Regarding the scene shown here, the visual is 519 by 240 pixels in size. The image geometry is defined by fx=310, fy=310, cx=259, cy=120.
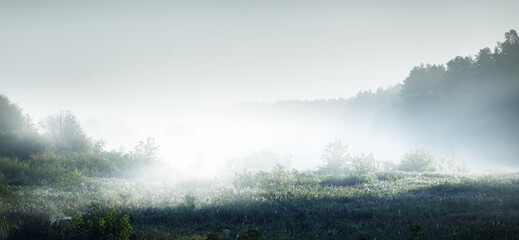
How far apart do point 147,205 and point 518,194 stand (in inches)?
487

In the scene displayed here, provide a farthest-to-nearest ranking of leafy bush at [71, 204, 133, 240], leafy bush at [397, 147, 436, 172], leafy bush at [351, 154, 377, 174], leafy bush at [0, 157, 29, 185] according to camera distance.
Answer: leafy bush at [397, 147, 436, 172]
leafy bush at [351, 154, 377, 174]
leafy bush at [0, 157, 29, 185]
leafy bush at [71, 204, 133, 240]

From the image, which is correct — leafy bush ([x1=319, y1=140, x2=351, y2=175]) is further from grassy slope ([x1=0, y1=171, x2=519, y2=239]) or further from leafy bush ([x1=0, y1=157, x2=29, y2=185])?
leafy bush ([x1=0, y1=157, x2=29, y2=185])

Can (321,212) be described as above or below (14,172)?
below

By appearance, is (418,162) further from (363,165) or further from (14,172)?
(14,172)

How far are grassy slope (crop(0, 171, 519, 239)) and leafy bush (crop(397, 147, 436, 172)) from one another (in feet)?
36.1

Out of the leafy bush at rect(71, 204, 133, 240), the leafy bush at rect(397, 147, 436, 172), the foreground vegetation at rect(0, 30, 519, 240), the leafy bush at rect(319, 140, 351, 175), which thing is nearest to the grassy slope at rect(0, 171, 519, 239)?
the foreground vegetation at rect(0, 30, 519, 240)

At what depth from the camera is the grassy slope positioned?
687 cm

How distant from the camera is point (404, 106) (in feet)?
205

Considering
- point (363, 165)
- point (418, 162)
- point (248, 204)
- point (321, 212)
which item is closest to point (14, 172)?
point (248, 204)

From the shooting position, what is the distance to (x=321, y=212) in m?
9.20

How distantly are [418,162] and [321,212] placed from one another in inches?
718

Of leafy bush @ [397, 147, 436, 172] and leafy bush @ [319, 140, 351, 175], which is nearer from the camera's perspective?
leafy bush @ [319, 140, 351, 175]

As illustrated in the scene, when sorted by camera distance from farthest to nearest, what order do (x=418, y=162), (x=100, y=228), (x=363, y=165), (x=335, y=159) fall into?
(x=418, y=162), (x=335, y=159), (x=363, y=165), (x=100, y=228)

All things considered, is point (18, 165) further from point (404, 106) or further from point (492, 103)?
point (404, 106)
